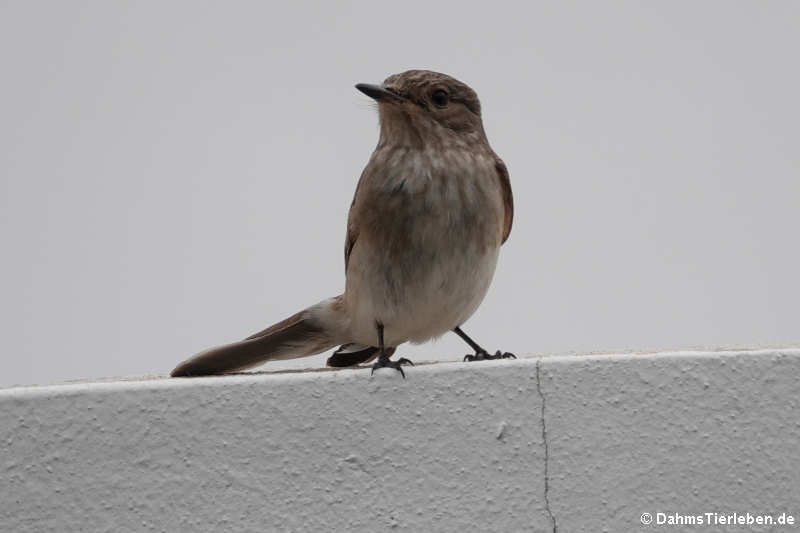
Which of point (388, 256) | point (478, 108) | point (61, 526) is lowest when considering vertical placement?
point (61, 526)

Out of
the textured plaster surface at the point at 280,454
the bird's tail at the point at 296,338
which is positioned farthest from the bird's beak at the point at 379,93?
the textured plaster surface at the point at 280,454

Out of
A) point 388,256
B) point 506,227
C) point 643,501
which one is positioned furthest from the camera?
point 506,227

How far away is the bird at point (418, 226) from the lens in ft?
10.9

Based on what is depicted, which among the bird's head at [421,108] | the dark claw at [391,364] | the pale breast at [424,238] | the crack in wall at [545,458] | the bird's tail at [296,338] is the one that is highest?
the bird's head at [421,108]

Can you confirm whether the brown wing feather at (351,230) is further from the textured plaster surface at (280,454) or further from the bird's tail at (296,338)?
the textured plaster surface at (280,454)

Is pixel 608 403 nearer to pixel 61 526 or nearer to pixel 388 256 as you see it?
pixel 388 256

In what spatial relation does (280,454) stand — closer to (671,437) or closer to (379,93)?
(671,437)

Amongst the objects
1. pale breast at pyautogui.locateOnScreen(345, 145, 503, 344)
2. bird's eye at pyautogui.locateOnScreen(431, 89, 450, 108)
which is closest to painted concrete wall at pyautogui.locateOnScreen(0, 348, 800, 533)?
pale breast at pyautogui.locateOnScreen(345, 145, 503, 344)

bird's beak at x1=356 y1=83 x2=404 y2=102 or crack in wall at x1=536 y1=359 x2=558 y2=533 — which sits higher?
bird's beak at x1=356 y1=83 x2=404 y2=102

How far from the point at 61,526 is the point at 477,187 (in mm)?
1695

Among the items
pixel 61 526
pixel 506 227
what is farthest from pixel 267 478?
pixel 506 227

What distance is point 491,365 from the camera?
2.54m

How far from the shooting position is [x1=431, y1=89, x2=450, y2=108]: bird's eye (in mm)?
3633

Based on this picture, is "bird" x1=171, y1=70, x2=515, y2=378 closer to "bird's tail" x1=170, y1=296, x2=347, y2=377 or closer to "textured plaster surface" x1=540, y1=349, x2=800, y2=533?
"bird's tail" x1=170, y1=296, x2=347, y2=377
